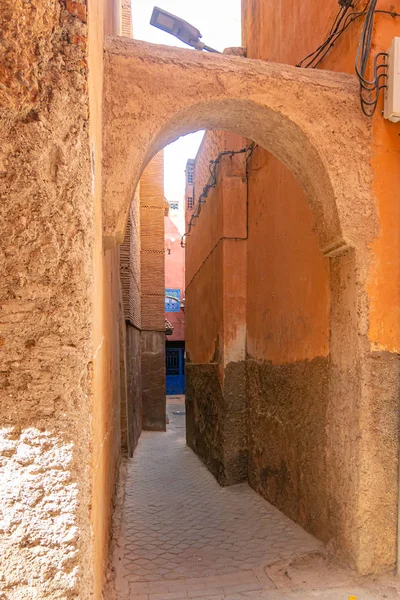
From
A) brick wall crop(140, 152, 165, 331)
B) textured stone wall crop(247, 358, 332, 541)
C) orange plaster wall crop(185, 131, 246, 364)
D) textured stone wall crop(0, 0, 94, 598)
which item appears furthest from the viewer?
brick wall crop(140, 152, 165, 331)

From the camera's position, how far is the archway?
2799 mm

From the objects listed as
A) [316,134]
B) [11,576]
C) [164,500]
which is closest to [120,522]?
[164,500]

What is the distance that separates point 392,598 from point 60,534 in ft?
6.66

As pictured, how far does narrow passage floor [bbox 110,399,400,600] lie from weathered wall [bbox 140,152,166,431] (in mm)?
6481

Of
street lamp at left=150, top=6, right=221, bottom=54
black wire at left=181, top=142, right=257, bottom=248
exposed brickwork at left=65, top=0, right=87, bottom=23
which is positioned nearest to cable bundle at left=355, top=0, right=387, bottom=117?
street lamp at left=150, top=6, right=221, bottom=54

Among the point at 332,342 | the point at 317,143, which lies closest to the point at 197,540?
the point at 332,342

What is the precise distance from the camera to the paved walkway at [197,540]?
9.78 feet

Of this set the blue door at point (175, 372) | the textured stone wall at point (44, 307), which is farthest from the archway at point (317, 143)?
the blue door at point (175, 372)

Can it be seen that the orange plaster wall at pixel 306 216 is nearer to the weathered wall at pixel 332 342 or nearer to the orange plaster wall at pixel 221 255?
the weathered wall at pixel 332 342

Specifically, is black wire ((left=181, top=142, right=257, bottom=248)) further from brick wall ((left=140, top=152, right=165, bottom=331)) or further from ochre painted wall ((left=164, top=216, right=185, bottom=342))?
ochre painted wall ((left=164, top=216, right=185, bottom=342))

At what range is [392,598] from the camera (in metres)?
2.62

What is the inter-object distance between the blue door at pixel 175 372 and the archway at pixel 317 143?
791 inches

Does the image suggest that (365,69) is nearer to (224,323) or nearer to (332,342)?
(332,342)

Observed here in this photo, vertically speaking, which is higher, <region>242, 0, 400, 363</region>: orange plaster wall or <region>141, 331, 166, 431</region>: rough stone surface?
<region>242, 0, 400, 363</region>: orange plaster wall
